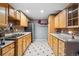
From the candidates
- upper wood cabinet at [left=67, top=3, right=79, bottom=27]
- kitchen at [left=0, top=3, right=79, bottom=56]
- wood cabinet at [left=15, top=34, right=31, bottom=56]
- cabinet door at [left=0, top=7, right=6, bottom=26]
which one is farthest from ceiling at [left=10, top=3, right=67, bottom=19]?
wood cabinet at [left=15, top=34, right=31, bottom=56]

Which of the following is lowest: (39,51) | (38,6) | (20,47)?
(39,51)

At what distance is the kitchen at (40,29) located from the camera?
2.51 m

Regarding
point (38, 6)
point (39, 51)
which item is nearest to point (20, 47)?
point (39, 51)

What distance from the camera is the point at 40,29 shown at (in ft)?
27.4

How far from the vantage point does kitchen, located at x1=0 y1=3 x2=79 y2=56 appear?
251 cm

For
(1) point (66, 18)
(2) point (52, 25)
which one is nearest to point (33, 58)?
(1) point (66, 18)

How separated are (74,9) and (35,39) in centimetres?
491

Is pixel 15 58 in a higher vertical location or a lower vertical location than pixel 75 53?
higher

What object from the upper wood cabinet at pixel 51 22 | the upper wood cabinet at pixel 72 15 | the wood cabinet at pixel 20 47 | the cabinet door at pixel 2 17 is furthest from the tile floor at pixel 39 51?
the cabinet door at pixel 2 17

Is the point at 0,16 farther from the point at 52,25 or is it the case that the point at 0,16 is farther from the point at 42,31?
the point at 42,31

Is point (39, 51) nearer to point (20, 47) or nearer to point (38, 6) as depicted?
point (20, 47)

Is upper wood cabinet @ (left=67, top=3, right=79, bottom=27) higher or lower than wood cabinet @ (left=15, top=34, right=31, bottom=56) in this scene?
higher

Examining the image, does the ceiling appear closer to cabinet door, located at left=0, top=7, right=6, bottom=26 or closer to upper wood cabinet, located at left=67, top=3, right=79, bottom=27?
upper wood cabinet, located at left=67, top=3, right=79, bottom=27

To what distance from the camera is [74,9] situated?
3.41 meters
